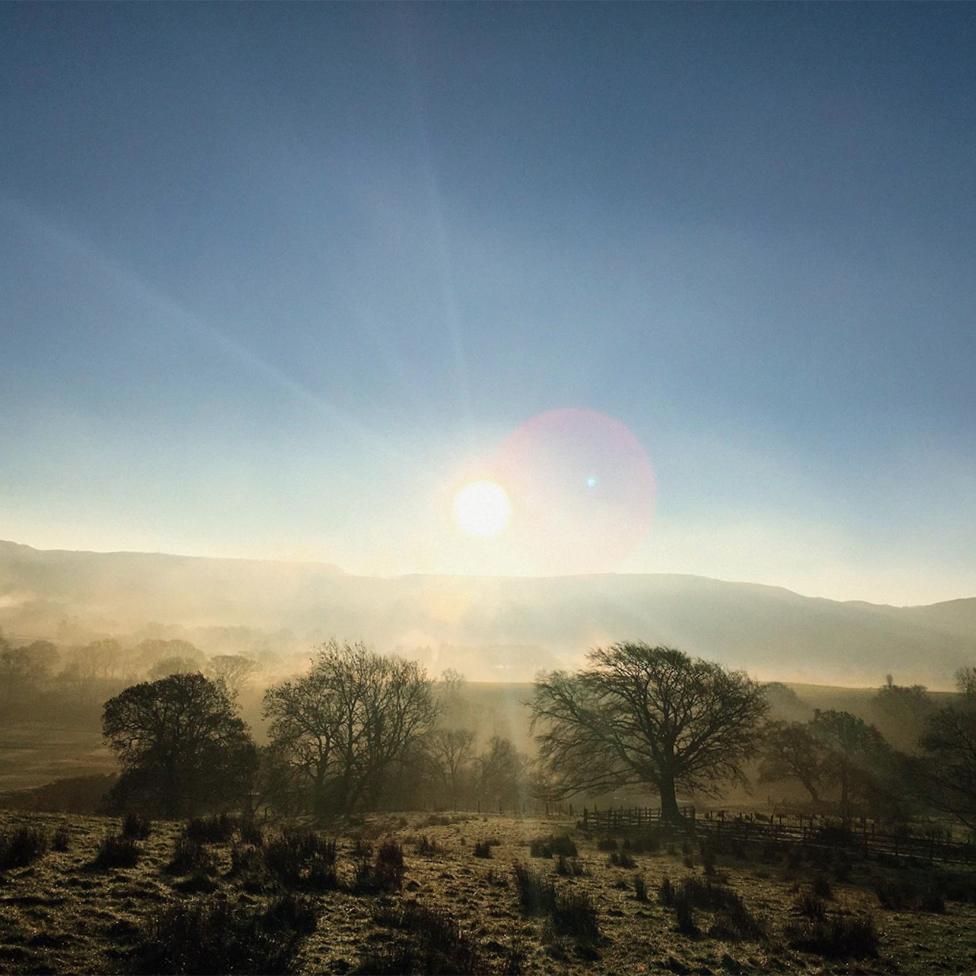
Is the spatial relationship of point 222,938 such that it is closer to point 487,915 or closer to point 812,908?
point 487,915

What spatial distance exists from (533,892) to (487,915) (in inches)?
114

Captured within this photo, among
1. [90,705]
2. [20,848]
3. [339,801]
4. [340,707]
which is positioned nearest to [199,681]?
[340,707]

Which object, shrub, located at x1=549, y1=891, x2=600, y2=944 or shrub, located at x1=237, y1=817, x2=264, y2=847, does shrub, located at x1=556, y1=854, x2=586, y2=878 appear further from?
shrub, located at x1=237, y1=817, x2=264, y2=847

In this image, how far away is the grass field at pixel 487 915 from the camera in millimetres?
10984

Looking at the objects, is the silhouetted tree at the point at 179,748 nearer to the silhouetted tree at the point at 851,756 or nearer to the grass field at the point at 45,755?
the grass field at the point at 45,755

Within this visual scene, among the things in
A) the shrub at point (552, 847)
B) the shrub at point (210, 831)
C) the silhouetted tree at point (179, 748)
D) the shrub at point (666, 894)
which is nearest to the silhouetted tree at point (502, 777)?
the silhouetted tree at point (179, 748)

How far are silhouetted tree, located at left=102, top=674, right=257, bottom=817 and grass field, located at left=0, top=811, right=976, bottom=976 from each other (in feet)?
48.3

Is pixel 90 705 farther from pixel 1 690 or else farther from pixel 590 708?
pixel 590 708

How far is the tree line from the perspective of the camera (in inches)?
1473

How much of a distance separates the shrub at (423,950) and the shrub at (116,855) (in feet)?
23.8

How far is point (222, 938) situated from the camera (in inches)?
428

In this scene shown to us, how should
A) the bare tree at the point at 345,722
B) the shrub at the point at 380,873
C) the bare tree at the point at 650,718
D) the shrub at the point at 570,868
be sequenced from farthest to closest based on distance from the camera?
the bare tree at the point at 345,722
the bare tree at the point at 650,718
the shrub at the point at 570,868
the shrub at the point at 380,873

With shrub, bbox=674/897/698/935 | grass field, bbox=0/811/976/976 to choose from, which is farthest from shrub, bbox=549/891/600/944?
shrub, bbox=674/897/698/935

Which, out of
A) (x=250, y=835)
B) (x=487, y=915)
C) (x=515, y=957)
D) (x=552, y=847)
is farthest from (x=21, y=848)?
(x=552, y=847)
